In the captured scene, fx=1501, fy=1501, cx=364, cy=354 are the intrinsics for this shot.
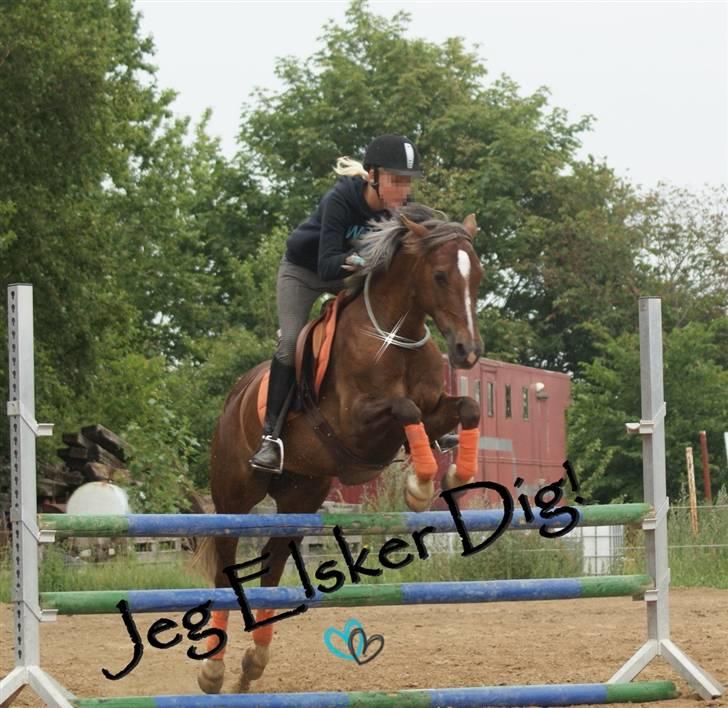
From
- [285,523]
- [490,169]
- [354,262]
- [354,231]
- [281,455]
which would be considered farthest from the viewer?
[490,169]

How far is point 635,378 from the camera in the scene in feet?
77.7

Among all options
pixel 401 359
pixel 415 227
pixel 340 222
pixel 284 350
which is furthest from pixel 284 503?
pixel 415 227

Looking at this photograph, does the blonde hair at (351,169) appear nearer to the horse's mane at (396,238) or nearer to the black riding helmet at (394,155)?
the black riding helmet at (394,155)

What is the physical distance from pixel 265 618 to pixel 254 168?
3199cm

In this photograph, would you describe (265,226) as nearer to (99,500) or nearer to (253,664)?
(99,500)

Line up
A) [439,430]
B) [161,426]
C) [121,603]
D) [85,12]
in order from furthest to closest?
[85,12], [161,426], [439,430], [121,603]

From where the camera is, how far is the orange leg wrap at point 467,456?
585cm

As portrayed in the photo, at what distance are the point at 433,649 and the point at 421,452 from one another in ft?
11.9

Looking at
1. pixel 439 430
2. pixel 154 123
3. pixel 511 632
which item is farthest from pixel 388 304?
pixel 154 123

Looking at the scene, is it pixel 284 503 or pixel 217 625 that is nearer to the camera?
pixel 284 503

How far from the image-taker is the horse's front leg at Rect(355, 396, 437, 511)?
580 cm

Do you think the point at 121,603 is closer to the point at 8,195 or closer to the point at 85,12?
the point at 8,195

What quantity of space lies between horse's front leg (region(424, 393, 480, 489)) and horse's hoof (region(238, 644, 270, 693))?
1.66 meters

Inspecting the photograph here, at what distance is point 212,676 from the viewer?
7172mm
